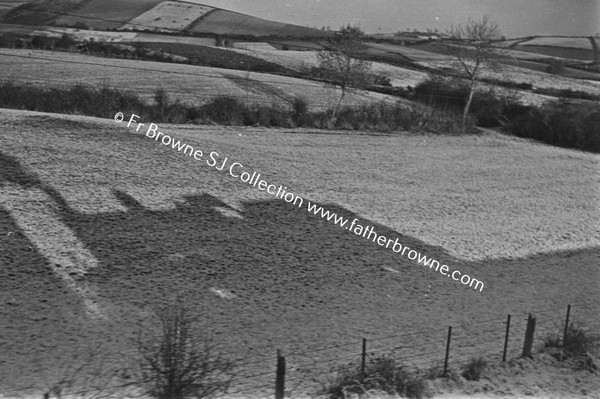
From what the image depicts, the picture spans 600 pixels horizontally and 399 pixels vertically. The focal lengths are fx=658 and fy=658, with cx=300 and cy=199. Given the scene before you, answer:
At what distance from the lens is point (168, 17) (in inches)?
1513

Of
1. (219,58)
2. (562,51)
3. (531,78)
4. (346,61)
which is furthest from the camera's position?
(531,78)

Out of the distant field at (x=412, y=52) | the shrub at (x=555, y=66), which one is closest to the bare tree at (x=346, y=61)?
the distant field at (x=412, y=52)

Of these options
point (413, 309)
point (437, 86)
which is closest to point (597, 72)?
point (437, 86)

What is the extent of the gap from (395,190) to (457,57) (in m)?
19.4

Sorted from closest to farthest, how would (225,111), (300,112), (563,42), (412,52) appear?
(225,111)
(300,112)
(563,42)
(412,52)

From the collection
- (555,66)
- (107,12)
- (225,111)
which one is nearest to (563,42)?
(555,66)

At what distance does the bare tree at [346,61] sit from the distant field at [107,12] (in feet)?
42.5

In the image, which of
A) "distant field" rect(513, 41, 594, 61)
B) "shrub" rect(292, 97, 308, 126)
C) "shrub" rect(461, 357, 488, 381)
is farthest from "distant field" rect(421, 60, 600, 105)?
"shrub" rect(461, 357, 488, 381)

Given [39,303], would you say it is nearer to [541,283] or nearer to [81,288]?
[81,288]

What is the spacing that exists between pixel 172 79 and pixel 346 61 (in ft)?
27.1

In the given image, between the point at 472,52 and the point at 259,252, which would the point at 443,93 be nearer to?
the point at 472,52

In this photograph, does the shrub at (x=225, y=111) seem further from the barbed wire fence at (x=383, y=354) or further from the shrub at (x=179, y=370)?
the shrub at (x=179, y=370)

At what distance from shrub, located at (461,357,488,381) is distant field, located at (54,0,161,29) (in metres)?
31.2

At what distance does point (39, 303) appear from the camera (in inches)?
375
